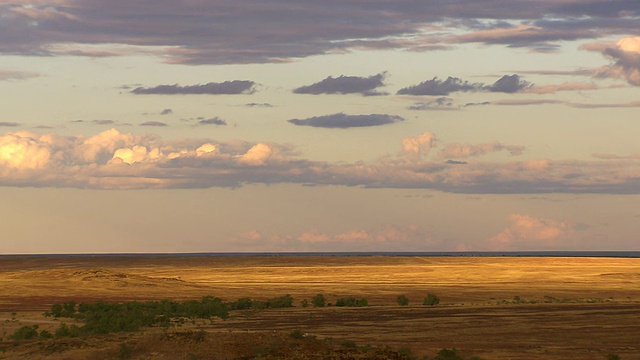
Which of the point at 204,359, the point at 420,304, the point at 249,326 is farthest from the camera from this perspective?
the point at 420,304

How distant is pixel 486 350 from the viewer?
152ft

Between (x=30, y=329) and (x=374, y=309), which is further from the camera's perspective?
(x=374, y=309)

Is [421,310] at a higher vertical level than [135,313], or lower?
lower

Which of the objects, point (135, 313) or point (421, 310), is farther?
point (421, 310)

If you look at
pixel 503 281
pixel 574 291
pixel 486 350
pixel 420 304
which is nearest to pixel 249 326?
pixel 486 350

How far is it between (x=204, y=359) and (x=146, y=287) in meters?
54.3

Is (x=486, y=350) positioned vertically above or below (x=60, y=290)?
→ below

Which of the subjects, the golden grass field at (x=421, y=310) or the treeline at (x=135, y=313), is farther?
the treeline at (x=135, y=313)

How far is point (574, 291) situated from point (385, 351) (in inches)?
2235

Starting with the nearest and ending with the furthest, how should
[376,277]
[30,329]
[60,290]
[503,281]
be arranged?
[30,329] < [60,290] < [503,281] < [376,277]

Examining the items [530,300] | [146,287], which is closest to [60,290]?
[146,287]

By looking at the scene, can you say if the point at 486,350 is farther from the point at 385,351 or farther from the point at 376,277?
the point at 376,277

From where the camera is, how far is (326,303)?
7906 centimetres

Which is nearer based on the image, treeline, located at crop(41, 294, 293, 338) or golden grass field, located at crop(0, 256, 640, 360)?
golden grass field, located at crop(0, 256, 640, 360)
